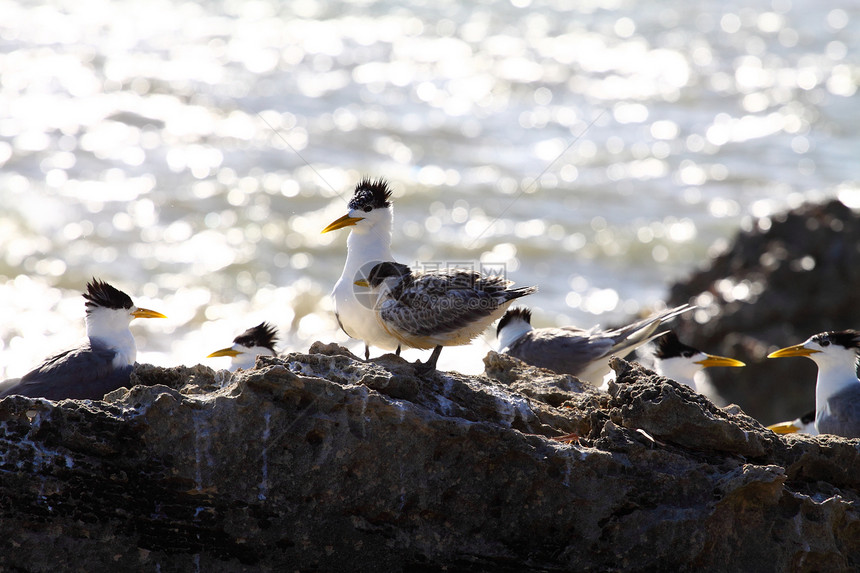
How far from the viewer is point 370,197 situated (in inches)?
228

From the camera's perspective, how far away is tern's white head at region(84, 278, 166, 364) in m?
5.50

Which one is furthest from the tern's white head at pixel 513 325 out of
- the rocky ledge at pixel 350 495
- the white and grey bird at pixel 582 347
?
the rocky ledge at pixel 350 495

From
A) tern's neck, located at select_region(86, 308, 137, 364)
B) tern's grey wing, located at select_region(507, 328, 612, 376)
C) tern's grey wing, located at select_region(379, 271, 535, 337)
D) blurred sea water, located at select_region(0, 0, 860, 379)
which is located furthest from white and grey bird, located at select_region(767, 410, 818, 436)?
tern's neck, located at select_region(86, 308, 137, 364)

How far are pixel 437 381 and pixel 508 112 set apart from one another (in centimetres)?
1488

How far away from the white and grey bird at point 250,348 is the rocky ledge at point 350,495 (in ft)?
8.30

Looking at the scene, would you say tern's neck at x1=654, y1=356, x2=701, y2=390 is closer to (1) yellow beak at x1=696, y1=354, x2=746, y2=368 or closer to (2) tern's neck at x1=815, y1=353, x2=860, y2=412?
(1) yellow beak at x1=696, y1=354, x2=746, y2=368

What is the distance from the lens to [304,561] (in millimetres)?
3529

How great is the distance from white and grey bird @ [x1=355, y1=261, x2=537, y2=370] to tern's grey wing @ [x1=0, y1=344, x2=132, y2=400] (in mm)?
1497

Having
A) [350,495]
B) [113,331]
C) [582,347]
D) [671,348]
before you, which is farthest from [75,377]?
[671,348]

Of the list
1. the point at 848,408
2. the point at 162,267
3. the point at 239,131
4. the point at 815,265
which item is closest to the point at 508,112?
the point at 239,131

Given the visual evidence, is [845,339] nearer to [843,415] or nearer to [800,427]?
[843,415]

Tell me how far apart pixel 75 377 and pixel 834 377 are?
455cm

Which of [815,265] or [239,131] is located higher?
[239,131]

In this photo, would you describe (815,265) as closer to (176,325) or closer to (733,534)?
(733,534)
